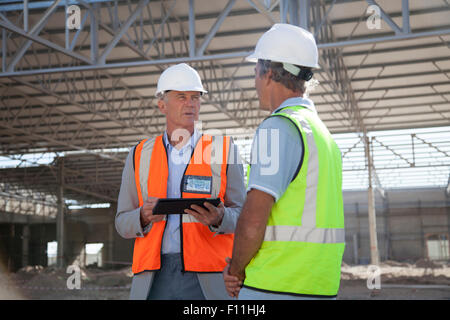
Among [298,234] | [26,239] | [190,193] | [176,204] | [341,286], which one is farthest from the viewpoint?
[26,239]

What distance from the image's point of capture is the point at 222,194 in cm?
361

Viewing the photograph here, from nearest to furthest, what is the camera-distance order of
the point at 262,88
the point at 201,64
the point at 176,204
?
the point at 262,88
the point at 176,204
the point at 201,64

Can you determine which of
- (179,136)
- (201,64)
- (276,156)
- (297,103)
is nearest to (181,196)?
(179,136)

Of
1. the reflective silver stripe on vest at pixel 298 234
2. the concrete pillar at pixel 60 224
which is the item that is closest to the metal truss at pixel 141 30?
the reflective silver stripe on vest at pixel 298 234

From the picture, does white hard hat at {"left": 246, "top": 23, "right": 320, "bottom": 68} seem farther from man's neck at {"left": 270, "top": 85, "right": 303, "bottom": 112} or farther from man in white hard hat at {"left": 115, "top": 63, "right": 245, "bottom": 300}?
man in white hard hat at {"left": 115, "top": 63, "right": 245, "bottom": 300}

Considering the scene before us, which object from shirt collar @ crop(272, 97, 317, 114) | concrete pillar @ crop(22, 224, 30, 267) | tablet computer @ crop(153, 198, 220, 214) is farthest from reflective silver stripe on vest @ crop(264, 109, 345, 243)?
concrete pillar @ crop(22, 224, 30, 267)

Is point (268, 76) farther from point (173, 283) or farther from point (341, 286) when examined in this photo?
point (341, 286)

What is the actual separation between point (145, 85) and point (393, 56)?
8.49 metres

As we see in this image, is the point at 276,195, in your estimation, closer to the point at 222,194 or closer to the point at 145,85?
the point at 222,194

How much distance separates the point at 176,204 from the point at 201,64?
1597 cm

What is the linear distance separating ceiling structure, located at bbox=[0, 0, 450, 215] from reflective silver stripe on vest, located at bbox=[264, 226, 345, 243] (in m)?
7.77

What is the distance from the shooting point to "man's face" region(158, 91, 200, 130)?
150 inches

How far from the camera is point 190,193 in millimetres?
3521
